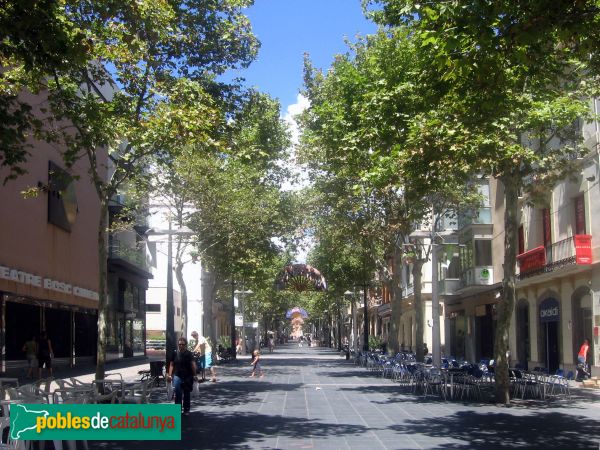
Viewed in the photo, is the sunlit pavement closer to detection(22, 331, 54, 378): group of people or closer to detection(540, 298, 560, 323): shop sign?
detection(22, 331, 54, 378): group of people

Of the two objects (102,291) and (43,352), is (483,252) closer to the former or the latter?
(43,352)

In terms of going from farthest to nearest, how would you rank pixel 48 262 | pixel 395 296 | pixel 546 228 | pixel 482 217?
pixel 482 217 < pixel 395 296 < pixel 546 228 < pixel 48 262

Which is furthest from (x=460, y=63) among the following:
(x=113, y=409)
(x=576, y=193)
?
(x=576, y=193)

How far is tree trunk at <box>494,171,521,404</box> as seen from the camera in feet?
56.5

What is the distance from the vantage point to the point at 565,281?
92.6 feet

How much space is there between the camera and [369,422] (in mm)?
13844

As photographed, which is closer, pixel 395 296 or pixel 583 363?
pixel 583 363

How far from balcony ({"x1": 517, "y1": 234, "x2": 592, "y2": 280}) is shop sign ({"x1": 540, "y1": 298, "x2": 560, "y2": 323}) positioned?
1332 mm

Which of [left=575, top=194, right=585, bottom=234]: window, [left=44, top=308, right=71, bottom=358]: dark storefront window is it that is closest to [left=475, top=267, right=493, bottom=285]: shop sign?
[left=575, top=194, right=585, bottom=234]: window

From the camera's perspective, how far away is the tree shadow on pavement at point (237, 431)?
1112 cm

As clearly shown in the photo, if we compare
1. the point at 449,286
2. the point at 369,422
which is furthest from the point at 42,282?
the point at 449,286

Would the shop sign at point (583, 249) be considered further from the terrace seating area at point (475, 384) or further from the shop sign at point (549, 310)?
the terrace seating area at point (475, 384)

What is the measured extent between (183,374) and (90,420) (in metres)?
6.42

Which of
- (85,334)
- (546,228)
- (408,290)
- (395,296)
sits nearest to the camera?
(546,228)
